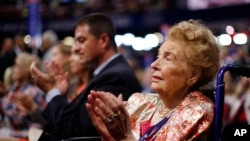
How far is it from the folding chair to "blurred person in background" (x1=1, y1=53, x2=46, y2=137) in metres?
2.59

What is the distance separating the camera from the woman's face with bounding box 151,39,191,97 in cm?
297

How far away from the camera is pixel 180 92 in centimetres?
300

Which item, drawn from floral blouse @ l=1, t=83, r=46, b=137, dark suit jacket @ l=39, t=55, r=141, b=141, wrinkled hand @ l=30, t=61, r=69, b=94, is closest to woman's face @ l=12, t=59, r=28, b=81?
floral blouse @ l=1, t=83, r=46, b=137

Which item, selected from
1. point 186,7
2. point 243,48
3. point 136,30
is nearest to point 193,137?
point 243,48

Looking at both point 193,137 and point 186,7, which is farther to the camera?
point 186,7

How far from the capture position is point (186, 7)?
15.3 m

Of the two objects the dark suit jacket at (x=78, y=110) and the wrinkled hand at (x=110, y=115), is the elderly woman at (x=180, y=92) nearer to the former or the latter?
the wrinkled hand at (x=110, y=115)

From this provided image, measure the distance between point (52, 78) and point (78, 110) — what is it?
352mm

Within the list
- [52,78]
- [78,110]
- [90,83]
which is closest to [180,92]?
[78,110]

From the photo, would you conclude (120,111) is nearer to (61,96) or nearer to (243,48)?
(61,96)

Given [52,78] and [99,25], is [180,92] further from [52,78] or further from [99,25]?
[99,25]

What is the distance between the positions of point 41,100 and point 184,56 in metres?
3.34

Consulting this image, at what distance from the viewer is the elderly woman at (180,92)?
2785 millimetres

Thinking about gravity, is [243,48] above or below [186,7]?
below
